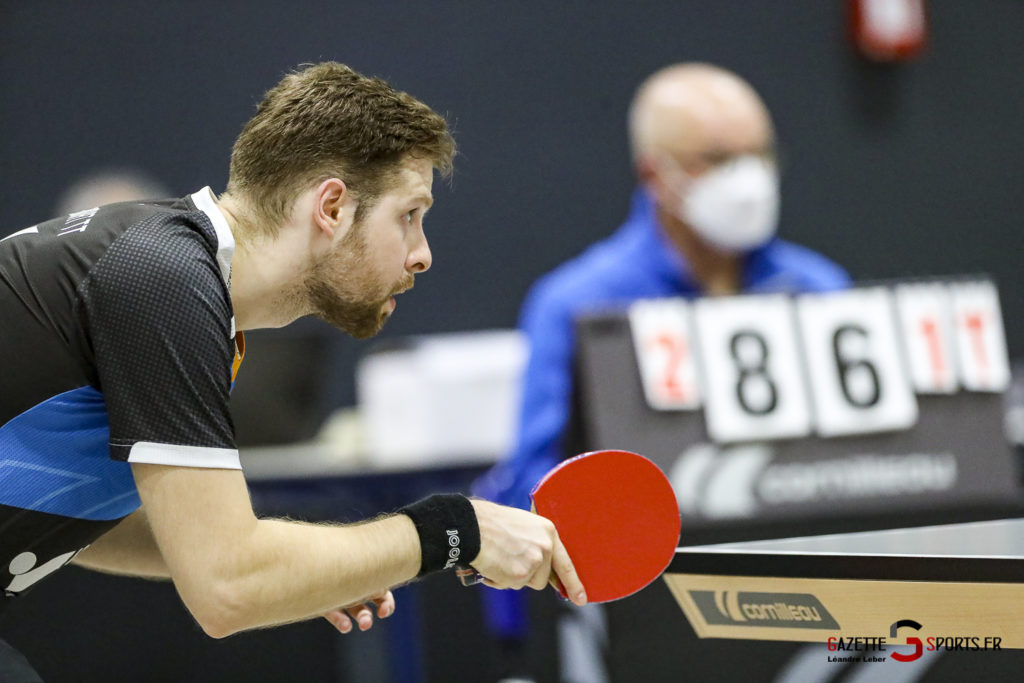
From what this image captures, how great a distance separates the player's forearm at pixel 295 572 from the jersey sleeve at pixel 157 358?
100mm

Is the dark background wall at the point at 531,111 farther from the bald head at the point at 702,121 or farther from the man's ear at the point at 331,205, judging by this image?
the man's ear at the point at 331,205

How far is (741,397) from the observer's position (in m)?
2.34

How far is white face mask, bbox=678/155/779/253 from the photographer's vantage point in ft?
12.1

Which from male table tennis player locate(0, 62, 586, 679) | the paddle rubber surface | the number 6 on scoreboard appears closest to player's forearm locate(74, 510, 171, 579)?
male table tennis player locate(0, 62, 586, 679)

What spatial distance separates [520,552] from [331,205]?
1.58 feet

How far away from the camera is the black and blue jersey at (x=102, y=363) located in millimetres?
1163

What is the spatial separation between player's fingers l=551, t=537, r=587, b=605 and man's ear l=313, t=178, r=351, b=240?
1.54 feet

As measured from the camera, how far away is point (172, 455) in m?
1.15

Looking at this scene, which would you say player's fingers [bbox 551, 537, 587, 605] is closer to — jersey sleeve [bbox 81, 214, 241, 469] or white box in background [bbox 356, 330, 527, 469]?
jersey sleeve [bbox 81, 214, 241, 469]

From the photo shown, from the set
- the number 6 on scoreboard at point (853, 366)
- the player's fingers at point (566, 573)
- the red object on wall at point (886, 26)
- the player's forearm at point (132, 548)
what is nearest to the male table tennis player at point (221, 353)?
the player's fingers at point (566, 573)

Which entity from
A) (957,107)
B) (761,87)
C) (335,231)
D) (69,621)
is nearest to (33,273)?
(335,231)

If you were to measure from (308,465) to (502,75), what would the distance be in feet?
7.04

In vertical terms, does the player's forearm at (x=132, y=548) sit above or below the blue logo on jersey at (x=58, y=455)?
below

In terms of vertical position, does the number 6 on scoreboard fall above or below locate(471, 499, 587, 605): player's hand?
below
